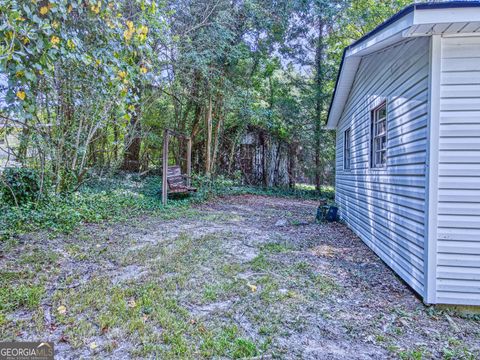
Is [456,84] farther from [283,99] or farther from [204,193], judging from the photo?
[283,99]

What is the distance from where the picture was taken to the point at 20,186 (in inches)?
215

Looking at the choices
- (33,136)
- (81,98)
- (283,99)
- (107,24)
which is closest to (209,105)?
(283,99)

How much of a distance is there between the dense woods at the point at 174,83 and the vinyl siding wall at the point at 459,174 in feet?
10.4

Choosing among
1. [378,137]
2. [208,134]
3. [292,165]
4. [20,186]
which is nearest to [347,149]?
[378,137]

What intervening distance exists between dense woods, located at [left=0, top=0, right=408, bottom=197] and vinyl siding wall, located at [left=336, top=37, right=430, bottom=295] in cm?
301

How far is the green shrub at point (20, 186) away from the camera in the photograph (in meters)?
5.41

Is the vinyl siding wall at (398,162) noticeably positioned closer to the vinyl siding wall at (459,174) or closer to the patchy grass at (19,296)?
the vinyl siding wall at (459,174)

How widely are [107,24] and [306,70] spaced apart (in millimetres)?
12173

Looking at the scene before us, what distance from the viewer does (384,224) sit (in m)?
4.25

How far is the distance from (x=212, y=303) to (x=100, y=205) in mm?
4528

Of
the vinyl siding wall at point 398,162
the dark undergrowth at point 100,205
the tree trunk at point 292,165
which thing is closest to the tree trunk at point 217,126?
the dark undergrowth at point 100,205

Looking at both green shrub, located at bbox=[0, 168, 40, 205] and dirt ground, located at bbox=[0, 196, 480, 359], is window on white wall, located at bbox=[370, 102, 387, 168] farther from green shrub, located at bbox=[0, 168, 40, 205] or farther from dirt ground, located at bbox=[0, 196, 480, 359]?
green shrub, located at bbox=[0, 168, 40, 205]

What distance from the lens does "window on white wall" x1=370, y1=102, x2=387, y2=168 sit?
452 centimetres

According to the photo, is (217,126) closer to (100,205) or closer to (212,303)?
(100,205)
